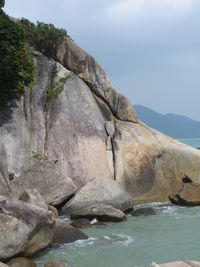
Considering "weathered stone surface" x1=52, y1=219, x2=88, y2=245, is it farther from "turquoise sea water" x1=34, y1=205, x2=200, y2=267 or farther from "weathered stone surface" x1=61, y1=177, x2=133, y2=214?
"weathered stone surface" x1=61, y1=177, x2=133, y2=214

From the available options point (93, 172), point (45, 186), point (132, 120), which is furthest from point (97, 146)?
point (45, 186)

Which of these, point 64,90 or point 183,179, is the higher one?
point 64,90

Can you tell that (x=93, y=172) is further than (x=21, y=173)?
Yes

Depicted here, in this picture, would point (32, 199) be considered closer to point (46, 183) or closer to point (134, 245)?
point (46, 183)

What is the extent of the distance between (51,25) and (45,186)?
10379 mm

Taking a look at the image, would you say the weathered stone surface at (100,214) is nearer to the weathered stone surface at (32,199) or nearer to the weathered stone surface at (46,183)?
the weathered stone surface at (32,199)

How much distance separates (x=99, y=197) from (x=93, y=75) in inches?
352

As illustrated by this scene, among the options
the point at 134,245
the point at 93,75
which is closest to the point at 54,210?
the point at 134,245

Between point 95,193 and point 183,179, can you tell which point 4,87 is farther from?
point 183,179

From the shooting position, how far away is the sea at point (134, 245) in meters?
12.1

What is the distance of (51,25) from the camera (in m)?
25.4

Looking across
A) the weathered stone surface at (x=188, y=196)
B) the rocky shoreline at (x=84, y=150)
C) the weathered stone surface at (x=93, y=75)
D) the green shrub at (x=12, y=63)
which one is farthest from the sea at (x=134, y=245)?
the weathered stone surface at (x=93, y=75)

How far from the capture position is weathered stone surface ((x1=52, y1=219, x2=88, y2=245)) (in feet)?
45.9

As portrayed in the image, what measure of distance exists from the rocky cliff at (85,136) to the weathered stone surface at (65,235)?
7306 mm
